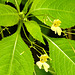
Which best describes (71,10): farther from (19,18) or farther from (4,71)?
(4,71)

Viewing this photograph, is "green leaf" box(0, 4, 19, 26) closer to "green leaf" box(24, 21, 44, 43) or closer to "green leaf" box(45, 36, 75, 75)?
"green leaf" box(24, 21, 44, 43)

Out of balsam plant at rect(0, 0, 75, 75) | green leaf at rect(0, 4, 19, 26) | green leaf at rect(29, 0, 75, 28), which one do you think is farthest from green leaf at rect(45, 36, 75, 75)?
green leaf at rect(0, 4, 19, 26)

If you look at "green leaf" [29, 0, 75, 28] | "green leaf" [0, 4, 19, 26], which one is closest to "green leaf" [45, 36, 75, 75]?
"green leaf" [29, 0, 75, 28]

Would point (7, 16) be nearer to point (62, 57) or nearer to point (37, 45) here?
point (37, 45)

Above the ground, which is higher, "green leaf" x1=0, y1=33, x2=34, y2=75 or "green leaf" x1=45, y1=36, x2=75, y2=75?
"green leaf" x1=0, y1=33, x2=34, y2=75

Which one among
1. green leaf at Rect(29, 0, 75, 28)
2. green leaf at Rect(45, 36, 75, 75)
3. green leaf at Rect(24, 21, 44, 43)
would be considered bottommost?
green leaf at Rect(45, 36, 75, 75)

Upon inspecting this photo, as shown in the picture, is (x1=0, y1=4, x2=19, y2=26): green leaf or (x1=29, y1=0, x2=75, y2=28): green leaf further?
(x1=29, y1=0, x2=75, y2=28): green leaf

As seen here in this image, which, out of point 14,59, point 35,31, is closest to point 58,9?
point 35,31

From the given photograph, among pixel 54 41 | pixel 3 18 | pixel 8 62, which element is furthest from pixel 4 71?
pixel 54 41
